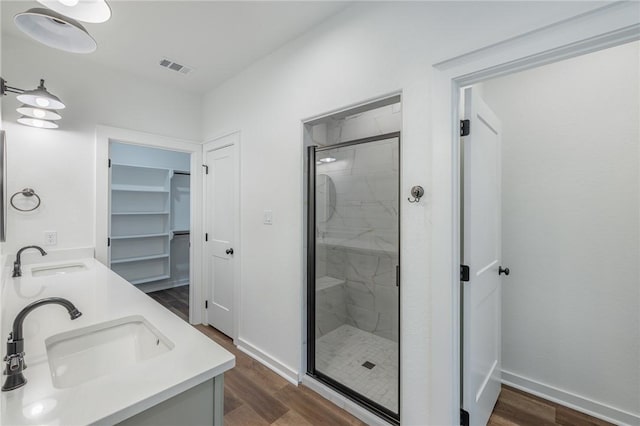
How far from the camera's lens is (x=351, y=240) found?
2.34 m

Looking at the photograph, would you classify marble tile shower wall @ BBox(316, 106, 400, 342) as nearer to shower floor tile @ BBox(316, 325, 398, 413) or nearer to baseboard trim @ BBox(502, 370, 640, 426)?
shower floor tile @ BBox(316, 325, 398, 413)

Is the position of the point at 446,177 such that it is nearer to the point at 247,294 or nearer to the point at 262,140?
the point at 262,140

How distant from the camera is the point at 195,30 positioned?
7.09 ft

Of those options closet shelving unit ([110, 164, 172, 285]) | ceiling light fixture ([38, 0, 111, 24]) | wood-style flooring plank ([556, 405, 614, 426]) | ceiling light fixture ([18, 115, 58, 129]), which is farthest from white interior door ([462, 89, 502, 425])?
closet shelving unit ([110, 164, 172, 285])

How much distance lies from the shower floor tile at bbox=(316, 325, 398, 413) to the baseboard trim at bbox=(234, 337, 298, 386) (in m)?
0.23

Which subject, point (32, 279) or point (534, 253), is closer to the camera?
point (32, 279)

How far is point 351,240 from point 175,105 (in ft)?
8.54

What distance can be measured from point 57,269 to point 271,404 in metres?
2.14

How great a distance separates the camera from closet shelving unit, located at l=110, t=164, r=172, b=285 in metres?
4.21

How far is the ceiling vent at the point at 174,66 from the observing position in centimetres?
261

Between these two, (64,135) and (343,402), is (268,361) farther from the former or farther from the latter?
(64,135)

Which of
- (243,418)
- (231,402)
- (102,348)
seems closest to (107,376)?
(102,348)

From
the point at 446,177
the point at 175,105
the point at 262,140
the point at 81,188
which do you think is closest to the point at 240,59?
→ the point at 262,140

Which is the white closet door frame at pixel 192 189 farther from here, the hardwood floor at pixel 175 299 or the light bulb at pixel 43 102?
the light bulb at pixel 43 102
